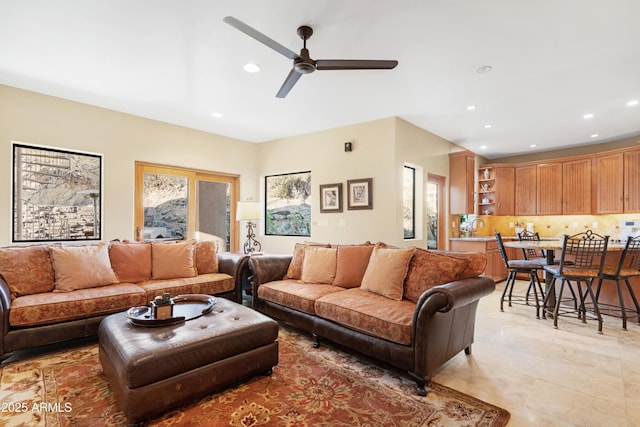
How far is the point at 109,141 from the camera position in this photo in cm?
427

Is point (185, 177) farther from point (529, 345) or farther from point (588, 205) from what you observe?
point (588, 205)

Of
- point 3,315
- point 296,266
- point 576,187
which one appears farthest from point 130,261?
point 576,187

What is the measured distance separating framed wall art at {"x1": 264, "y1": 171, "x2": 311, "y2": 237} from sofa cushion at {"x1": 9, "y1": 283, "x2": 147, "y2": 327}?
3.01 m

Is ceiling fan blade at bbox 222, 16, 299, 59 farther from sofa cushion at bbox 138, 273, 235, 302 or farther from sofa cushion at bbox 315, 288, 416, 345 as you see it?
sofa cushion at bbox 138, 273, 235, 302

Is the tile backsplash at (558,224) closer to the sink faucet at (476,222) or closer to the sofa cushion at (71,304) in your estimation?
the sink faucet at (476,222)

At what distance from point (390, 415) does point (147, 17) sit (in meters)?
3.25

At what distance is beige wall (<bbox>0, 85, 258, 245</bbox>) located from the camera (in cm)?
354

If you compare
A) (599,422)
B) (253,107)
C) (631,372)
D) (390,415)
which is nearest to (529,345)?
(631,372)

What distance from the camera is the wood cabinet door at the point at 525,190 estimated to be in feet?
21.5

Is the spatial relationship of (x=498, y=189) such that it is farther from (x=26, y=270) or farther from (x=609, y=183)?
(x=26, y=270)

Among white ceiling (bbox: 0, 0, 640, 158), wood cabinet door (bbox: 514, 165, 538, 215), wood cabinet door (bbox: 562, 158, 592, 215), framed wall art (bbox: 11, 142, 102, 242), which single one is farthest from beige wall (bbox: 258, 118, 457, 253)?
framed wall art (bbox: 11, 142, 102, 242)

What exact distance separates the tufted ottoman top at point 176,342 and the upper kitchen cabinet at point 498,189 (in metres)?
6.32

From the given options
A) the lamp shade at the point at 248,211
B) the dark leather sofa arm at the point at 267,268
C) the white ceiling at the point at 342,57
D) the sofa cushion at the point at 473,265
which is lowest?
the dark leather sofa arm at the point at 267,268

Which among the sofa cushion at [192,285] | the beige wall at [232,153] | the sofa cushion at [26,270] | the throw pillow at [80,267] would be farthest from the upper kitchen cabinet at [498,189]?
the sofa cushion at [26,270]
